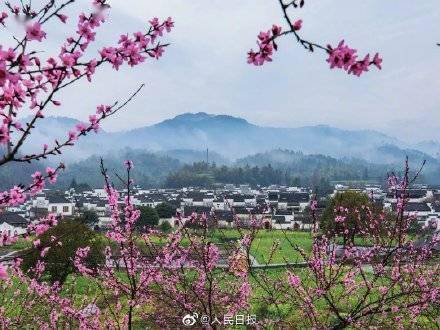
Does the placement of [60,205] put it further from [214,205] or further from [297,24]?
[297,24]

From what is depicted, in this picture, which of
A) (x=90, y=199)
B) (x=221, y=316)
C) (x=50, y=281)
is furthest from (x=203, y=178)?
(x=221, y=316)

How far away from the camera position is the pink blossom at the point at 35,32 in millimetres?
3002

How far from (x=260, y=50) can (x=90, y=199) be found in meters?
100

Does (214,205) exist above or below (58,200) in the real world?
below

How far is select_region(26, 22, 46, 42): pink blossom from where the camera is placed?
9.85 feet

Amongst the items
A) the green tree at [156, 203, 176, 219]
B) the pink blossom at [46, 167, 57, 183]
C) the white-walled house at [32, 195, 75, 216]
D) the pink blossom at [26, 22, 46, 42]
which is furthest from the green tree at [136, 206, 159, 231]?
the pink blossom at [26, 22, 46, 42]

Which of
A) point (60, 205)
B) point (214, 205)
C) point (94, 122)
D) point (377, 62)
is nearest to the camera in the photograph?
point (377, 62)

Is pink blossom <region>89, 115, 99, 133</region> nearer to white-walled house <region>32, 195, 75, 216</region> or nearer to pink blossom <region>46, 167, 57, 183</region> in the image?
pink blossom <region>46, 167, 57, 183</region>

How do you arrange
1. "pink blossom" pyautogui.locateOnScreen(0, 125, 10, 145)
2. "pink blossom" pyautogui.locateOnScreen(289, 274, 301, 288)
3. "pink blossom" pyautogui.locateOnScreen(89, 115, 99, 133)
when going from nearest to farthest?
"pink blossom" pyautogui.locateOnScreen(0, 125, 10, 145)
"pink blossom" pyautogui.locateOnScreen(89, 115, 99, 133)
"pink blossom" pyautogui.locateOnScreen(289, 274, 301, 288)

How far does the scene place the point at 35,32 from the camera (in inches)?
119

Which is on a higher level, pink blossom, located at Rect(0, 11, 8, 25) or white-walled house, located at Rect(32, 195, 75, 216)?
pink blossom, located at Rect(0, 11, 8, 25)

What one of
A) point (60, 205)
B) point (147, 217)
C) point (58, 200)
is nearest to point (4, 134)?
point (147, 217)

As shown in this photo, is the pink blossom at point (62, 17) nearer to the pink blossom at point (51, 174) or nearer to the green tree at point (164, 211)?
the pink blossom at point (51, 174)

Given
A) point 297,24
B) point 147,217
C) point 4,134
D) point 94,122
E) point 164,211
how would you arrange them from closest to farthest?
point 297,24, point 4,134, point 94,122, point 147,217, point 164,211
